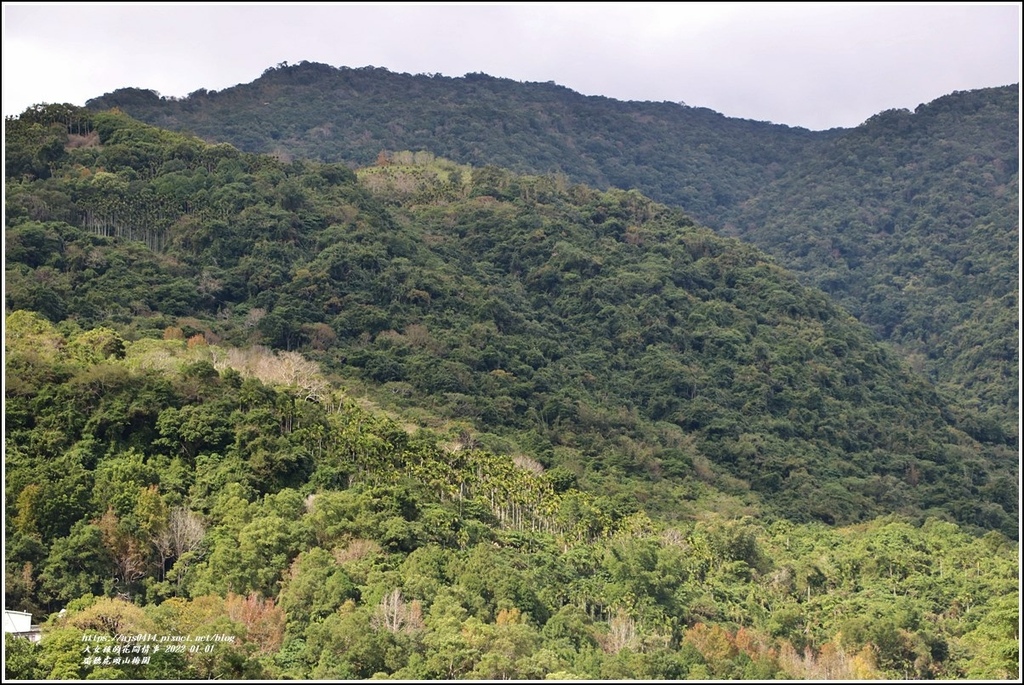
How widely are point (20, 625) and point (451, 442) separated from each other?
18.8 meters

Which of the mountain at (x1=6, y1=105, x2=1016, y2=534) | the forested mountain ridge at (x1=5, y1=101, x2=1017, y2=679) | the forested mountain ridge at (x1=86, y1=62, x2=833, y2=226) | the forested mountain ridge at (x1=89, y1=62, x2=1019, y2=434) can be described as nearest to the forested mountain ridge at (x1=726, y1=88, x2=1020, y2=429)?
the forested mountain ridge at (x1=89, y1=62, x2=1019, y2=434)

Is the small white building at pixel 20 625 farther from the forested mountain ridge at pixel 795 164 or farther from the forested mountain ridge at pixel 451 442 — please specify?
the forested mountain ridge at pixel 795 164

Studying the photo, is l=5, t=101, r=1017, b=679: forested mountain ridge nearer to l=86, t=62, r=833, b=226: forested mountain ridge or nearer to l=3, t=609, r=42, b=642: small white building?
l=3, t=609, r=42, b=642: small white building

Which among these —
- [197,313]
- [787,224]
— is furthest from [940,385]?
[197,313]

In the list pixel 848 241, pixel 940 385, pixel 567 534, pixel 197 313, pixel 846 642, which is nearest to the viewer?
pixel 846 642

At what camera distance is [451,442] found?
45469 mm

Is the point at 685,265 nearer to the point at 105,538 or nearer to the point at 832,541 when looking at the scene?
the point at 832,541

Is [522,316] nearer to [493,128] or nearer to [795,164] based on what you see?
[493,128]

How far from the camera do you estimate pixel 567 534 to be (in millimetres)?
39969

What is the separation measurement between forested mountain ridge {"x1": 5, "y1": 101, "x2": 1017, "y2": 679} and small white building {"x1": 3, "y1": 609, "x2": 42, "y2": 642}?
21.6 inches

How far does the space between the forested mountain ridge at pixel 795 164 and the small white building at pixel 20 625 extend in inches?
2377

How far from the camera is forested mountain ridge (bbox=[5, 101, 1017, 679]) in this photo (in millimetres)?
32188

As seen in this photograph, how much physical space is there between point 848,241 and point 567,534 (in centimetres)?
7372

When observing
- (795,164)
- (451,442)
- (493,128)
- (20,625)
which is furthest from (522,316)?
(795,164)
